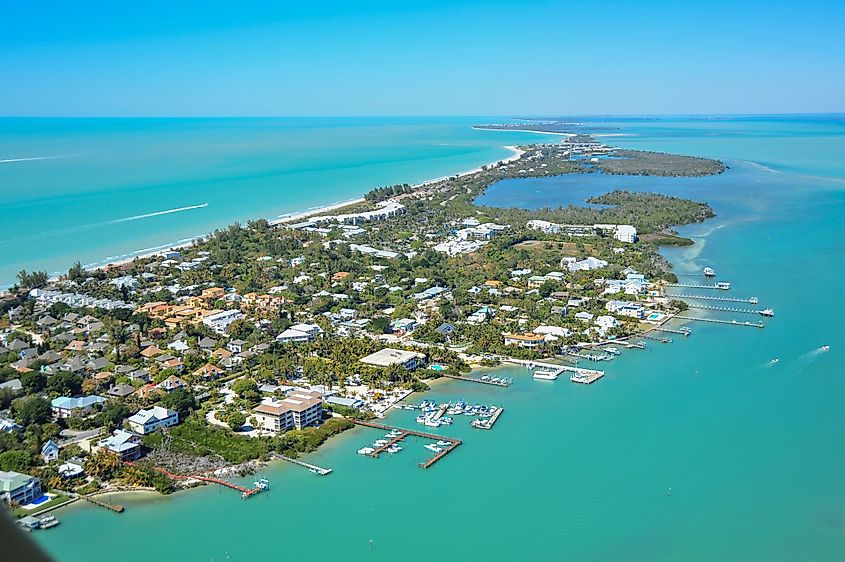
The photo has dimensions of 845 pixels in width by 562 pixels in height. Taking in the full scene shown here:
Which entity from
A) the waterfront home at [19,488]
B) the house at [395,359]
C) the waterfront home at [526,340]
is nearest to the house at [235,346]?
the house at [395,359]

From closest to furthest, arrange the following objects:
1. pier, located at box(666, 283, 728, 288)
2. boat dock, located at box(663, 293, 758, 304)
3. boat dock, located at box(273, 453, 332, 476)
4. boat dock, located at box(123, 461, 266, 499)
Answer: boat dock, located at box(123, 461, 266, 499) → boat dock, located at box(273, 453, 332, 476) → boat dock, located at box(663, 293, 758, 304) → pier, located at box(666, 283, 728, 288)

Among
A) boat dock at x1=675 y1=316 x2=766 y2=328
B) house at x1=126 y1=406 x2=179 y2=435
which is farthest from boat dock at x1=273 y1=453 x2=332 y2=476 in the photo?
boat dock at x1=675 y1=316 x2=766 y2=328

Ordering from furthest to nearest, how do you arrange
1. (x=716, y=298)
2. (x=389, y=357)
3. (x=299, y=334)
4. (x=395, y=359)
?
(x=716, y=298), (x=299, y=334), (x=389, y=357), (x=395, y=359)

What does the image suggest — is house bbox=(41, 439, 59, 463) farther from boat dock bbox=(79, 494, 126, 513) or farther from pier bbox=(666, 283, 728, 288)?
pier bbox=(666, 283, 728, 288)

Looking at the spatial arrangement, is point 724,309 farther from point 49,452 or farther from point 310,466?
point 49,452

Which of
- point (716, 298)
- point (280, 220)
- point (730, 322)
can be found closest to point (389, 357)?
point (730, 322)

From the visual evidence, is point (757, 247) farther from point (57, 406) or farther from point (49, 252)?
point (49, 252)

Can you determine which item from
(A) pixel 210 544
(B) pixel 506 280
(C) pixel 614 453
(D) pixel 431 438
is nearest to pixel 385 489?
(D) pixel 431 438
